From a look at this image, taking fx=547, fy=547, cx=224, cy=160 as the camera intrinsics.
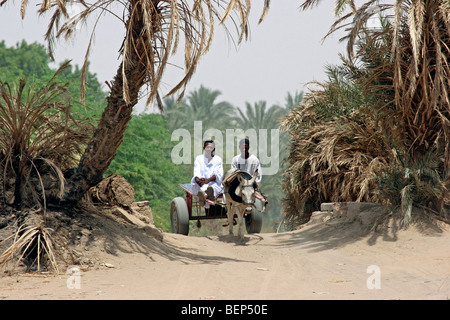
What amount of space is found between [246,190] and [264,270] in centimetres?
272

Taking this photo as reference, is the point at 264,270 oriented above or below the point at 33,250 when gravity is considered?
below

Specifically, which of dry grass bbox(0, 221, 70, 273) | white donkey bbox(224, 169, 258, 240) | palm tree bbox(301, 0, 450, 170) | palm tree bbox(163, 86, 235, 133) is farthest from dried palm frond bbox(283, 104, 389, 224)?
palm tree bbox(163, 86, 235, 133)

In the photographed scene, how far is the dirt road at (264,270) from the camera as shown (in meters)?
6.26

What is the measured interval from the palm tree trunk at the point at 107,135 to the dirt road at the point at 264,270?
115cm

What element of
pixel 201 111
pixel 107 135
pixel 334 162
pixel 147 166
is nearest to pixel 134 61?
pixel 107 135

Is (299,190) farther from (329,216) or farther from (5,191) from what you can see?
(5,191)

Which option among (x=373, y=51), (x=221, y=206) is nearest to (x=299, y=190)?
(x=221, y=206)

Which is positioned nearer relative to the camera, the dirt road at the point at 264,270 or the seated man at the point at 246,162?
the dirt road at the point at 264,270

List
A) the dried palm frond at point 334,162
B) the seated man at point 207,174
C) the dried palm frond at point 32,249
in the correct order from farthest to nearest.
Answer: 1. the dried palm frond at point 334,162
2. the seated man at point 207,174
3. the dried palm frond at point 32,249

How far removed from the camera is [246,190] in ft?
34.4

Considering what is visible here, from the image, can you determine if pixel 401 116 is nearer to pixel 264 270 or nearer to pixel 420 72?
pixel 420 72

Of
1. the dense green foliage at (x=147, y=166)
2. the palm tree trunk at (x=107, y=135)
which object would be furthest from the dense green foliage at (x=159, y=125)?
the palm tree trunk at (x=107, y=135)

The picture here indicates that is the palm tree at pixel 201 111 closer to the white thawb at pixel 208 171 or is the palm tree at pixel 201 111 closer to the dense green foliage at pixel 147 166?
the dense green foliage at pixel 147 166

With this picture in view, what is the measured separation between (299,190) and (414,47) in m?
6.35
